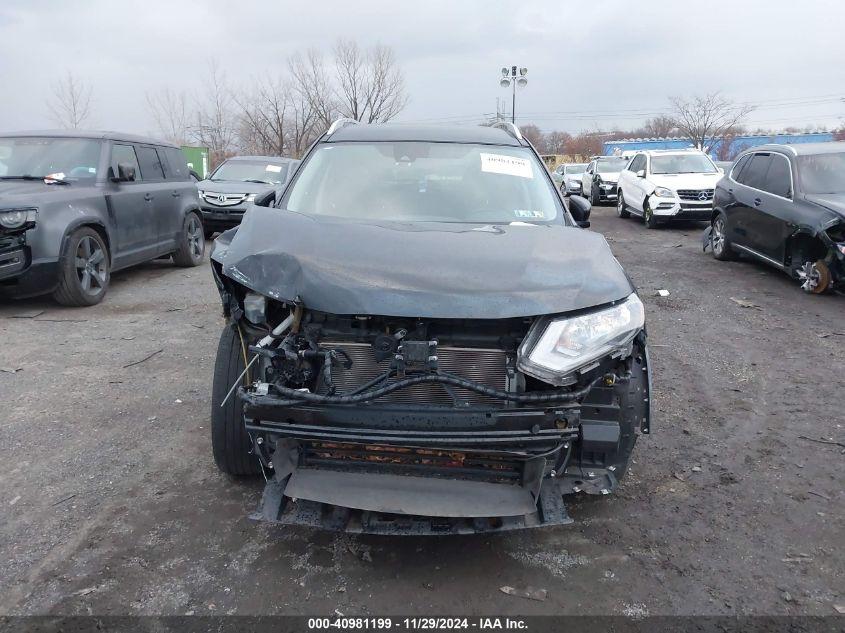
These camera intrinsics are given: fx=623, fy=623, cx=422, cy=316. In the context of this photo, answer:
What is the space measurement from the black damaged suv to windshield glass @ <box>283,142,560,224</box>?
0.84m

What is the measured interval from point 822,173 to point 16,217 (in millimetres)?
9293

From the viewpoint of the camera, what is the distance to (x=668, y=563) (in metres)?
2.75

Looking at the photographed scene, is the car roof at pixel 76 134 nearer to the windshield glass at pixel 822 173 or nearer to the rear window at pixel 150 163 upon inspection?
the rear window at pixel 150 163

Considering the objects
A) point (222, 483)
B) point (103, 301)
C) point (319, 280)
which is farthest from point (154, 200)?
point (319, 280)

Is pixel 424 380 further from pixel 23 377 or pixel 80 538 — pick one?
pixel 23 377

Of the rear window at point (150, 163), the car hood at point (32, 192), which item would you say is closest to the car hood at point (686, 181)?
the rear window at point (150, 163)

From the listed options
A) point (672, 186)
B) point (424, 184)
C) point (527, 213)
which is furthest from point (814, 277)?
point (672, 186)

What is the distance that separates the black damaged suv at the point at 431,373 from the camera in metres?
2.41

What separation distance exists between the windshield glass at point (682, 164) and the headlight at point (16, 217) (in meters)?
12.4

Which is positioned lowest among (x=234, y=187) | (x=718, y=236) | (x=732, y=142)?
(x=718, y=236)

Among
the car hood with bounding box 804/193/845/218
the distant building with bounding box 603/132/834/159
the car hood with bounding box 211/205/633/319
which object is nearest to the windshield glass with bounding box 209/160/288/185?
the car hood with bounding box 804/193/845/218

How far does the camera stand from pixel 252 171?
12.9m

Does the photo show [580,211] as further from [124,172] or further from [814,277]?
[124,172]

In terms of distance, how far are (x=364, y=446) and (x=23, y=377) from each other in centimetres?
376
